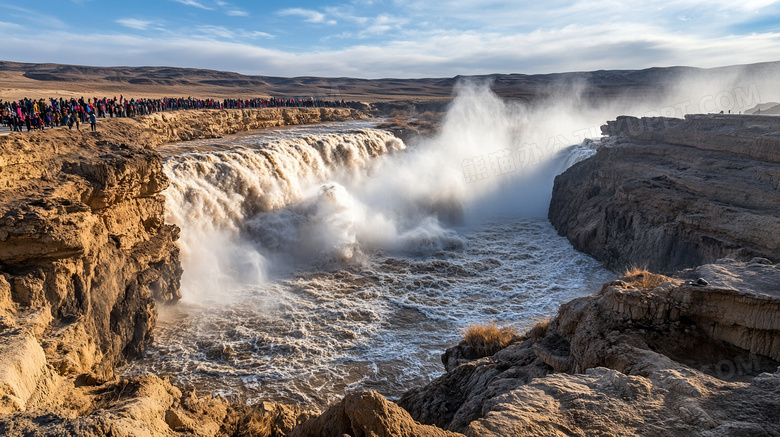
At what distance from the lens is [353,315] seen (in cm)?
1327

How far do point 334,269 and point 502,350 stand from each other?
10115 millimetres

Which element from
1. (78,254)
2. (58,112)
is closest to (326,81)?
(58,112)

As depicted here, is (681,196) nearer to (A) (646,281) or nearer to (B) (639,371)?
(A) (646,281)

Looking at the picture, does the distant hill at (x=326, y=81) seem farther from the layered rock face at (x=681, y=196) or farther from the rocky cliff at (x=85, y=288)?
the rocky cliff at (x=85, y=288)

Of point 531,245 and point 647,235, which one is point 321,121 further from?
point 647,235

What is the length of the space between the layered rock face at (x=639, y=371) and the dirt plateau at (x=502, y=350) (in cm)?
2

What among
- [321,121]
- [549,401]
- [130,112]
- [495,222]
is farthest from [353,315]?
[321,121]

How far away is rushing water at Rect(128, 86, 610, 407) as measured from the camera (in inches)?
424

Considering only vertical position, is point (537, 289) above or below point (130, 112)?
below

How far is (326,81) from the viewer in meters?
118

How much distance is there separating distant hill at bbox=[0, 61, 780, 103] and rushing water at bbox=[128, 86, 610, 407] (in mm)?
43978

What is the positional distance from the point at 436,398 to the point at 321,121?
112 feet

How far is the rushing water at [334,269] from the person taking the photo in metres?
10.8

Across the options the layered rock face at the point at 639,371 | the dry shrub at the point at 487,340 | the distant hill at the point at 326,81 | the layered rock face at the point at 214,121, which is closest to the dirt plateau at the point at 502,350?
the layered rock face at the point at 639,371
